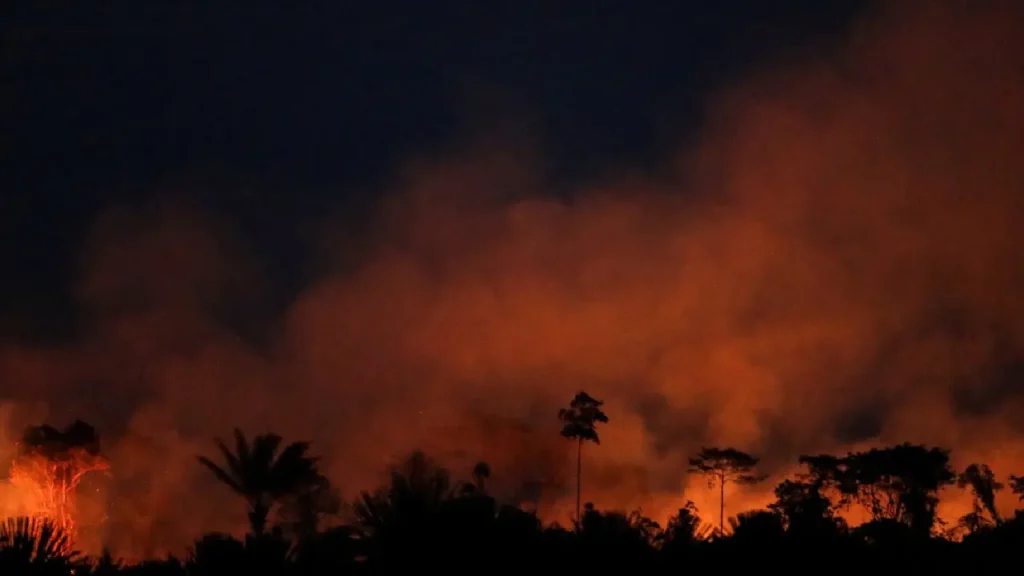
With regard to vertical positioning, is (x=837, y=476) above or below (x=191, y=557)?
above

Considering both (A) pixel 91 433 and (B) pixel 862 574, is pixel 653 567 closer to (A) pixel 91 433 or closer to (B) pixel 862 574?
(B) pixel 862 574

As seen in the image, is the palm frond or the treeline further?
the palm frond

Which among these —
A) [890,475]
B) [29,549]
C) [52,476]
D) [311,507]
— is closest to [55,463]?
[52,476]

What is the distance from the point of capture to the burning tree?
6194 centimetres

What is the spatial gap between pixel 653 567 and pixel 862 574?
285 cm

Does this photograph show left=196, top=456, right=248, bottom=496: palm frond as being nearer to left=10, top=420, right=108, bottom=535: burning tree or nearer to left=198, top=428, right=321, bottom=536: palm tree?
left=198, top=428, right=321, bottom=536: palm tree

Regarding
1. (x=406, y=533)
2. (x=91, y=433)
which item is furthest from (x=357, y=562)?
(x=91, y=433)

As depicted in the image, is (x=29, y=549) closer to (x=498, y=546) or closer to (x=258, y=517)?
(x=498, y=546)

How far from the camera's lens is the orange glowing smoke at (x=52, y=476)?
62.1 m

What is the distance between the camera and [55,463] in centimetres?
6247

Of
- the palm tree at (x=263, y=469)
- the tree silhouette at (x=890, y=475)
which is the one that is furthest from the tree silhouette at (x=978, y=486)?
the palm tree at (x=263, y=469)

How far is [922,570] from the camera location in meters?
15.1

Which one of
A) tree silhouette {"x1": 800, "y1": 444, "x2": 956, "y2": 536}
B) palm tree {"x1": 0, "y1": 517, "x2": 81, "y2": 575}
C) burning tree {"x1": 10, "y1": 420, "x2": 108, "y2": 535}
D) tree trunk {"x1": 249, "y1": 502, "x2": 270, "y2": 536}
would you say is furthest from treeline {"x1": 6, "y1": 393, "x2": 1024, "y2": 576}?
burning tree {"x1": 10, "y1": 420, "x2": 108, "y2": 535}

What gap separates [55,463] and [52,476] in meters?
1.45
